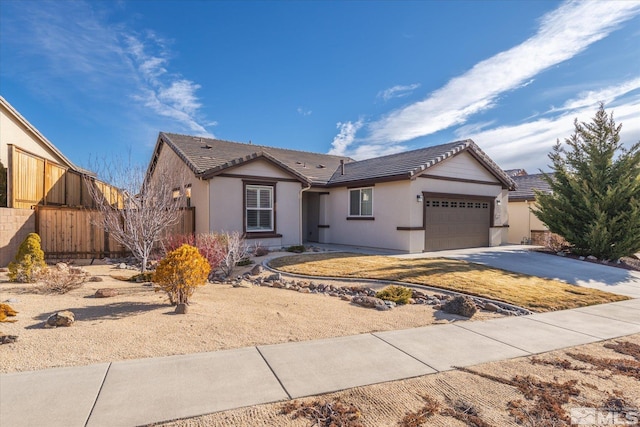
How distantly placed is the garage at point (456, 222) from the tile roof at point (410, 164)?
1.61m

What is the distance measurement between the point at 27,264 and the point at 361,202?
1273 cm

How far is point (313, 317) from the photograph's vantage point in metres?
5.86

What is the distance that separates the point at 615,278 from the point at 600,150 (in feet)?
22.6

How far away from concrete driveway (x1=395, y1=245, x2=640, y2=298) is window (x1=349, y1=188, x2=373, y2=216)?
358 centimetres

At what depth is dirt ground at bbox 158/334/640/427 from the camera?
2.92 meters

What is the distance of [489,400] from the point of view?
10.8ft

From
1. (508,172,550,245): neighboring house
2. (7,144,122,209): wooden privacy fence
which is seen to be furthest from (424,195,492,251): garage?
(7,144,122,209): wooden privacy fence

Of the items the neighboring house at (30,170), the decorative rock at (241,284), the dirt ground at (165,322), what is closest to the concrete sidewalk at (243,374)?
the dirt ground at (165,322)

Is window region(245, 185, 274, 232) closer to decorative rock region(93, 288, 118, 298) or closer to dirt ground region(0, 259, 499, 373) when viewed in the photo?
dirt ground region(0, 259, 499, 373)

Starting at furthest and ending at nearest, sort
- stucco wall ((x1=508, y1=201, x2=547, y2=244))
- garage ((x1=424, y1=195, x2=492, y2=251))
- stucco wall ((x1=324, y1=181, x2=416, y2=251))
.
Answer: stucco wall ((x1=508, y1=201, x2=547, y2=244)), garage ((x1=424, y1=195, x2=492, y2=251)), stucco wall ((x1=324, y1=181, x2=416, y2=251))

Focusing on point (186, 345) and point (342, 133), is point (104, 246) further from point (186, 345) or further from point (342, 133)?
point (342, 133)

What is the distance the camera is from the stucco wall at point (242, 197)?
13.4m

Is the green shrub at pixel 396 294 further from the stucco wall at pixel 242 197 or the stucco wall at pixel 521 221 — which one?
the stucco wall at pixel 521 221

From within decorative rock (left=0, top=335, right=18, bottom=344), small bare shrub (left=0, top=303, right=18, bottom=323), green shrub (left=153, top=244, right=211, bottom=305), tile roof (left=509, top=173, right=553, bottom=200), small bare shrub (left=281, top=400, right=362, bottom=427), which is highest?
tile roof (left=509, top=173, right=553, bottom=200)
